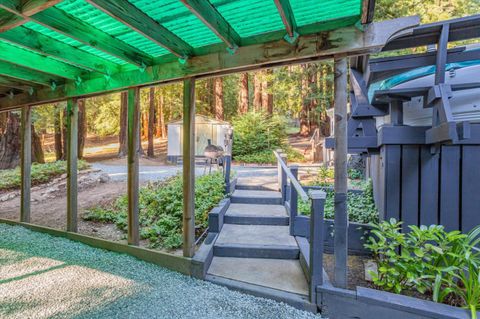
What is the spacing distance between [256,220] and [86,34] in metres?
3.10

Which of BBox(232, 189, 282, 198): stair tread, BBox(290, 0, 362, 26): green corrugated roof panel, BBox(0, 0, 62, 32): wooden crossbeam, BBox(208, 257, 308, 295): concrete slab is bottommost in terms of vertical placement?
BBox(208, 257, 308, 295): concrete slab

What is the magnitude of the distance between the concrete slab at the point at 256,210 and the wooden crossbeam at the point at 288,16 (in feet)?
8.43

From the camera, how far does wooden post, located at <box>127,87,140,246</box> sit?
3383 mm

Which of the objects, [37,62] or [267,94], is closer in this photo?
[37,62]

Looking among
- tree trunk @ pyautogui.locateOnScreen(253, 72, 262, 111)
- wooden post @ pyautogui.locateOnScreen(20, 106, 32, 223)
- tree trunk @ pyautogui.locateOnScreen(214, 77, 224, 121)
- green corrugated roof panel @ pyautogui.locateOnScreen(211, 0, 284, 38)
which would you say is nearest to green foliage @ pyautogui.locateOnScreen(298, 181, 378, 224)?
green corrugated roof panel @ pyautogui.locateOnScreen(211, 0, 284, 38)

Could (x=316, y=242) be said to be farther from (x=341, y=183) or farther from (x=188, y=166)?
(x=188, y=166)

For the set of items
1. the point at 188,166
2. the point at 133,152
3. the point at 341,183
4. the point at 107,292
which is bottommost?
the point at 107,292

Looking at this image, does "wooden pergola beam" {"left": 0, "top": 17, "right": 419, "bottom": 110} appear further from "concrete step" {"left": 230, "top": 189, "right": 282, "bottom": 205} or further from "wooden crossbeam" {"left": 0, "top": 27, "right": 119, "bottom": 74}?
"concrete step" {"left": 230, "top": 189, "right": 282, "bottom": 205}

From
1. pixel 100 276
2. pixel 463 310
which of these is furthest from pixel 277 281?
pixel 100 276

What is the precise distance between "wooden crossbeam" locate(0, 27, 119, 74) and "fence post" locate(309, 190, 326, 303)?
2.99 m

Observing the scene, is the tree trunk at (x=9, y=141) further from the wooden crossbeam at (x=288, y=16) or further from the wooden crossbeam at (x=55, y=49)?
the wooden crossbeam at (x=288, y=16)

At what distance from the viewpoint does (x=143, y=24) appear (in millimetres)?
2285

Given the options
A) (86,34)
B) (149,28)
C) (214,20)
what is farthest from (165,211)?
(214,20)

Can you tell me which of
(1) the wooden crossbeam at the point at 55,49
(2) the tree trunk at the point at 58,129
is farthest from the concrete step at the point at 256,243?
(2) the tree trunk at the point at 58,129
